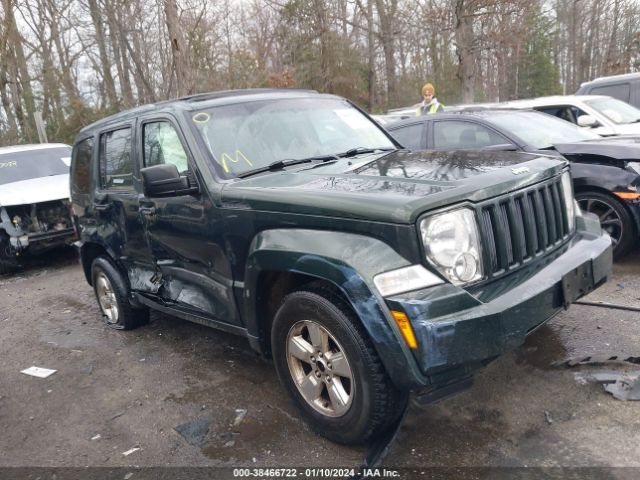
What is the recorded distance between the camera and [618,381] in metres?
3.29

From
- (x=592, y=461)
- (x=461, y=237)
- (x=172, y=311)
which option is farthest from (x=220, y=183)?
(x=592, y=461)

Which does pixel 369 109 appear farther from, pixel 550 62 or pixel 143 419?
pixel 143 419

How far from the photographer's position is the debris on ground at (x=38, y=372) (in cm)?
455

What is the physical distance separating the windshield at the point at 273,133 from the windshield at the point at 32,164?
266 inches

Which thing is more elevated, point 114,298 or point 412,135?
point 412,135

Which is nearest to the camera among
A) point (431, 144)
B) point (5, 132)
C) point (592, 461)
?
point (592, 461)

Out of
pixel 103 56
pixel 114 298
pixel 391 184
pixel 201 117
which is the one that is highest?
pixel 103 56

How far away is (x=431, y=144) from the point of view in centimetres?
670

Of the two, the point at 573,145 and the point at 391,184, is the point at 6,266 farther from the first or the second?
the point at 573,145

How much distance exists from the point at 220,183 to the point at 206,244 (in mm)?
430

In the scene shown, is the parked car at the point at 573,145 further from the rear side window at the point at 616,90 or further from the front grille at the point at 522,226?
the rear side window at the point at 616,90

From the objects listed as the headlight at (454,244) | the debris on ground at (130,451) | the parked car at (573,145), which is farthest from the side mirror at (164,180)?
the parked car at (573,145)

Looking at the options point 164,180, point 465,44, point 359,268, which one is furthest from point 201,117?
point 465,44

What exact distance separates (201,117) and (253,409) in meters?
2.00
